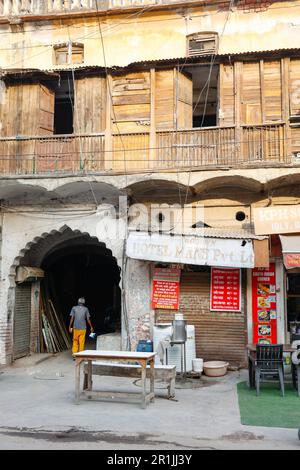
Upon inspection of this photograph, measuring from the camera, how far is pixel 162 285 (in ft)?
36.3

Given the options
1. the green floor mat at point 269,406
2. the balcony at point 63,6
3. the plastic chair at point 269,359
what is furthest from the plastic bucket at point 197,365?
the balcony at point 63,6

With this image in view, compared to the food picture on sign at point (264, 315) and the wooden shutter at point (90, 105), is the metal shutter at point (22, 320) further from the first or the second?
the food picture on sign at point (264, 315)

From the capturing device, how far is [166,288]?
36.3 feet

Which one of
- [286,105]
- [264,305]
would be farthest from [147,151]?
[264,305]

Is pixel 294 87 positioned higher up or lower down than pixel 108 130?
higher up

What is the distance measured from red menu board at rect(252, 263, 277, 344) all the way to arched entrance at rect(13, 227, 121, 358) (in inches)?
184

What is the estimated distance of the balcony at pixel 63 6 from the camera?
41.1 ft

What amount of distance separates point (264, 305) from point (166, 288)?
7.55 ft

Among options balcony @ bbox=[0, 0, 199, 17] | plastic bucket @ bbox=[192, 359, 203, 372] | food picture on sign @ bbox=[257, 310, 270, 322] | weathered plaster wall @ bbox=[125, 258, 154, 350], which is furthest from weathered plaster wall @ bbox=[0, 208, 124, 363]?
balcony @ bbox=[0, 0, 199, 17]

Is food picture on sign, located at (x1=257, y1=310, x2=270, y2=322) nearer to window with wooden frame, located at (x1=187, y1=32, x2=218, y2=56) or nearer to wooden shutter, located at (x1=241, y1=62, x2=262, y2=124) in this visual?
wooden shutter, located at (x1=241, y1=62, x2=262, y2=124)

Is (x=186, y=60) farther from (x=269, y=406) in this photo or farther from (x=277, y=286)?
(x=269, y=406)

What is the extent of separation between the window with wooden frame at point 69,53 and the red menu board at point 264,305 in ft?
25.1

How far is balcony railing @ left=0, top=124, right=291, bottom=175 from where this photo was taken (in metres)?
10.5

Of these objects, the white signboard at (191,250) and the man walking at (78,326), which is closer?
the white signboard at (191,250)
